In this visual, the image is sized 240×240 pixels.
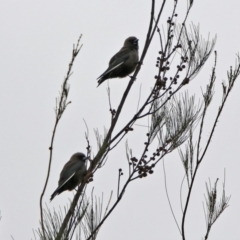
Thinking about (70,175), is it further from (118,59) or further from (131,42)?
(131,42)

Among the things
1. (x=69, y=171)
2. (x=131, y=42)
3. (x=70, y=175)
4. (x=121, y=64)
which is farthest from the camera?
(x=131, y=42)

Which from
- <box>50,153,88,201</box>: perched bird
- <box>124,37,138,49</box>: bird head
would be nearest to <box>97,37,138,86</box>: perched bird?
<box>124,37,138,49</box>: bird head

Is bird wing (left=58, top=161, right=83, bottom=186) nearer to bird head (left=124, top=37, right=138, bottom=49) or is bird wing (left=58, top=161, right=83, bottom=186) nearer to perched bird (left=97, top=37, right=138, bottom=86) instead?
perched bird (left=97, top=37, right=138, bottom=86)

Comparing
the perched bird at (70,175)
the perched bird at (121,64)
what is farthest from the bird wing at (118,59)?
the perched bird at (70,175)

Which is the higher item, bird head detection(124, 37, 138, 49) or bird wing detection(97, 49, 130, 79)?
bird head detection(124, 37, 138, 49)

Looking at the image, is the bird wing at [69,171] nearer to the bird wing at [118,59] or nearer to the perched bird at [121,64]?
the perched bird at [121,64]

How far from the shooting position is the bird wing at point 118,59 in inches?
282

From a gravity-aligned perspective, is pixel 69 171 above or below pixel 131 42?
below

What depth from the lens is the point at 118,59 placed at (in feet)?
24.1

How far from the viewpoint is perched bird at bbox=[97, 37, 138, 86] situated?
7.14m

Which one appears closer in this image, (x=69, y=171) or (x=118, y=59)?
(x=69, y=171)

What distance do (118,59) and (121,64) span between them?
0.13 meters

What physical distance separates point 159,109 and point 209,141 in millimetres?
672

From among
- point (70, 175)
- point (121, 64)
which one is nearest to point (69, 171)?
point (70, 175)
